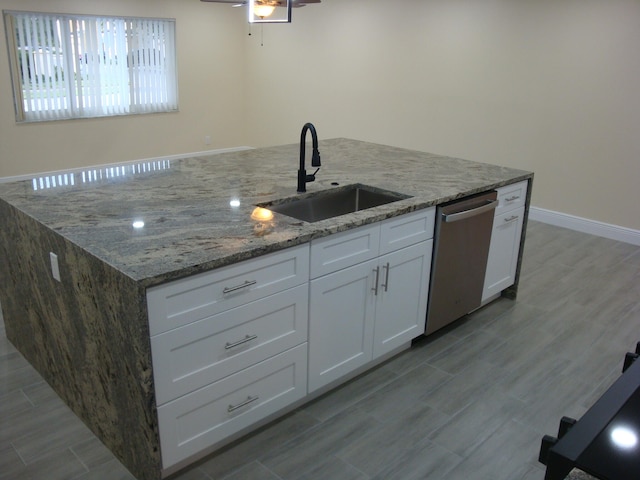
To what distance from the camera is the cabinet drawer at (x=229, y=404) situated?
6.91 ft

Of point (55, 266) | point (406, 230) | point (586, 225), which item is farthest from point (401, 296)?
point (586, 225)

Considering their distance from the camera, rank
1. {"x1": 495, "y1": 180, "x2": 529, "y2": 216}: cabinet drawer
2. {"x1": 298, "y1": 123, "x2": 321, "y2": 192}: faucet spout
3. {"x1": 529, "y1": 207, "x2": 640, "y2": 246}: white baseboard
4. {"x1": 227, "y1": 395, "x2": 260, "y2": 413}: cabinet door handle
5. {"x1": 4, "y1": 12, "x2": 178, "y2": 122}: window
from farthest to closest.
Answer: {"x1": 4, "y1": 12, "x2": 178, "y2": 122}: window < {"x1": 529, "y1": 207, "x2": 640, "y2": 246}: white baseboard < {"x1": 495, "y1": 180, "x2": 529, "y2": 216}: cabinet drawer < {"x1": 298, "y1": 123, "x2": 321, "y2": 192}: faucet spout < {"x1": 227, "y1": 395, "x2": 260, "y2": 413}: cabinet door handle

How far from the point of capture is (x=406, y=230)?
2820 millimetres

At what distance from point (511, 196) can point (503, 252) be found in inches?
14.4

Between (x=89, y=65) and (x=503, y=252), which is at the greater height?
(x=89, y=65)

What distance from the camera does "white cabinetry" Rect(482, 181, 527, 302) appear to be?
3447mm

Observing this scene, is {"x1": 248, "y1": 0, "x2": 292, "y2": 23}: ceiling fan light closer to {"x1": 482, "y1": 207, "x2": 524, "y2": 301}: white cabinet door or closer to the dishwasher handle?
the dishwasher handle

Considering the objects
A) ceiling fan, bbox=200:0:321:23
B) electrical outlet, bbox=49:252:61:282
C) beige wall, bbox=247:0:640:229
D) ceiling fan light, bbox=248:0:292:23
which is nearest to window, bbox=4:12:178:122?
beige wall, bbox=247:0:640:229

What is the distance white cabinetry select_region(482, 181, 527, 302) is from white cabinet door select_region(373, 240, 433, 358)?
2.13 ft

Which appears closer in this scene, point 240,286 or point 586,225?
point 240,286

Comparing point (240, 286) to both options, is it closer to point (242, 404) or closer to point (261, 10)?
point (242, 404)

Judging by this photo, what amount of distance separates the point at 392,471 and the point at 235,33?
6.96 m

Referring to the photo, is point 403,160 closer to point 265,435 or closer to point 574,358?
point 574,358

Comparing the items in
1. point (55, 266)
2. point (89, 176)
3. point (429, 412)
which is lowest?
point (429, 412)
